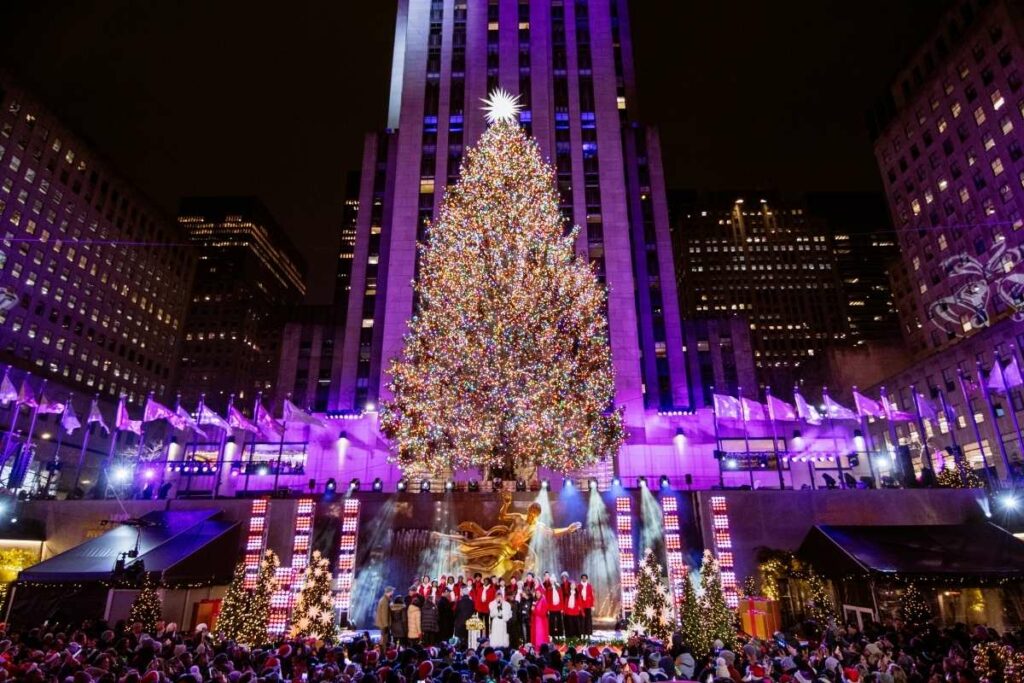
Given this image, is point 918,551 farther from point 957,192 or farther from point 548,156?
point 957,192

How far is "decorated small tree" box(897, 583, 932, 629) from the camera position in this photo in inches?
787

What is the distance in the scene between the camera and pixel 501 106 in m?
54.5

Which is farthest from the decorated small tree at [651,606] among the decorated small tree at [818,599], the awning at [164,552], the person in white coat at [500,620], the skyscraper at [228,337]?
the skyscraper at [228,337]

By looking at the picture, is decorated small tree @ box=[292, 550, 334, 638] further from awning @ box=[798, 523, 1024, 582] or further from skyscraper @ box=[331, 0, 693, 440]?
skyscraper @ box=[331, 0, 693, 440]

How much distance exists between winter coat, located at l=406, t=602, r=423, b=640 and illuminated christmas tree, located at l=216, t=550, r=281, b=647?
4.53 m

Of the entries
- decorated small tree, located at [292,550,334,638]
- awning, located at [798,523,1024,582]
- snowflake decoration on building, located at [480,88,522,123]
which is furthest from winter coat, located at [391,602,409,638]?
snowflake decoration on building, located at [480,88,522,123]

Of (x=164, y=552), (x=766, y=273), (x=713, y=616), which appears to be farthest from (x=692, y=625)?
(x=766, y=273)

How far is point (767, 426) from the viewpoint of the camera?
4828cm

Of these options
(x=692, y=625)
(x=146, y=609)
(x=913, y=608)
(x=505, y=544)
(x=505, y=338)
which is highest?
(x=505, y=338)

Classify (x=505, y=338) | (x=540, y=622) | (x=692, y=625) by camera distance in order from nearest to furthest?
(x=692, y=625) → (x=540, y=622) → (x=505, y=338)

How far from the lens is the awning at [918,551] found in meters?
20.6

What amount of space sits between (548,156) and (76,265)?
2922 inches

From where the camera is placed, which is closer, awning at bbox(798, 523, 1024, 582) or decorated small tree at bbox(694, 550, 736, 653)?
decorated small tree at bbox(694, 550, 736, 653)

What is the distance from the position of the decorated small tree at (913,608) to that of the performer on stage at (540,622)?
1175 centimetres
